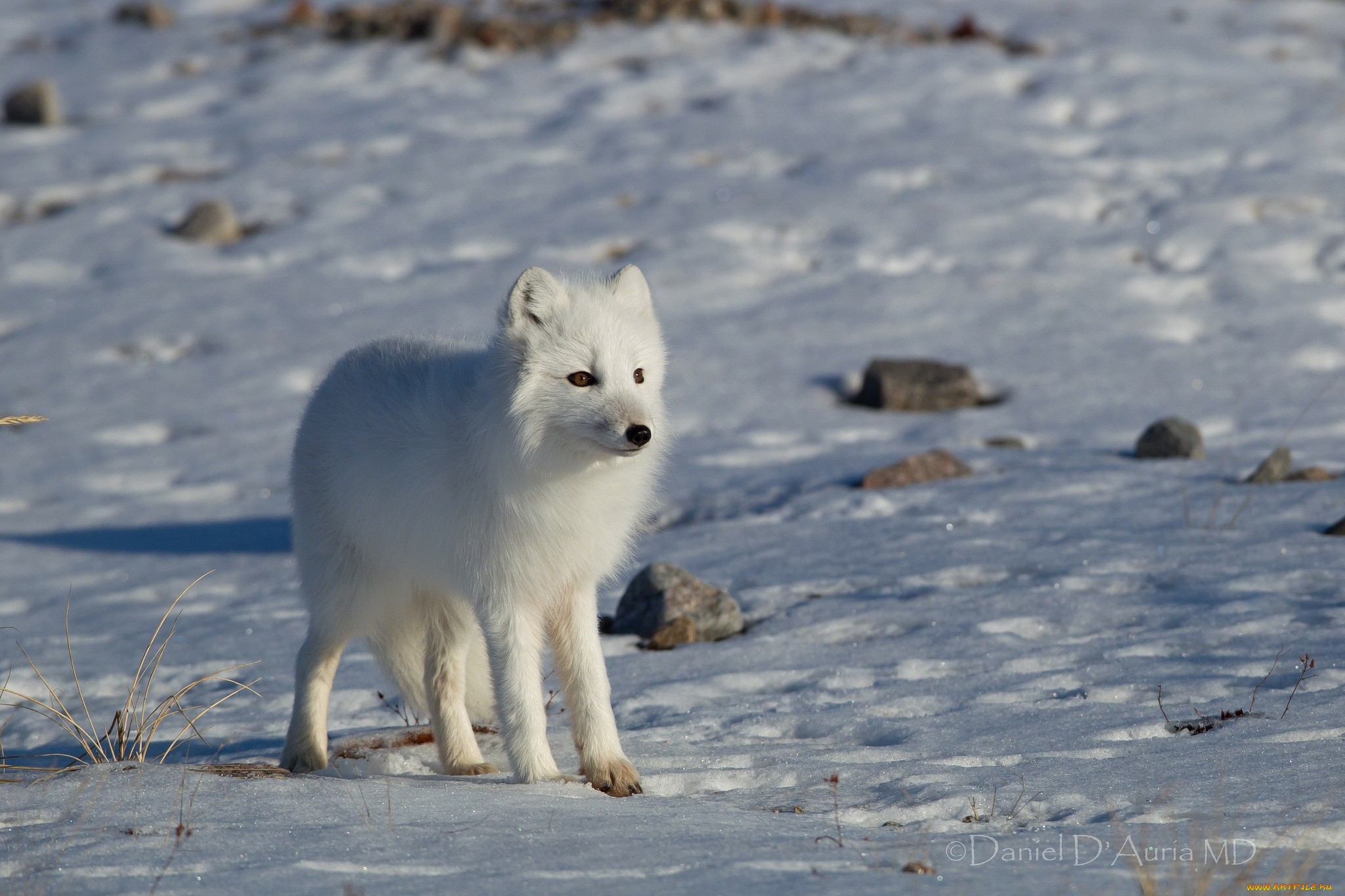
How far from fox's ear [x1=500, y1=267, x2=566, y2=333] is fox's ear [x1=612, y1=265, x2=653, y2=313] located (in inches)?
12.7

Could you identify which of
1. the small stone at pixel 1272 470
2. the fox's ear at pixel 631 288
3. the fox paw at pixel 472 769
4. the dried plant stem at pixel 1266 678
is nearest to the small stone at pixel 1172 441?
the small stone at pixel 1272 470

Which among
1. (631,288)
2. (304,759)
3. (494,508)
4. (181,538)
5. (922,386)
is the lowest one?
(181,538)

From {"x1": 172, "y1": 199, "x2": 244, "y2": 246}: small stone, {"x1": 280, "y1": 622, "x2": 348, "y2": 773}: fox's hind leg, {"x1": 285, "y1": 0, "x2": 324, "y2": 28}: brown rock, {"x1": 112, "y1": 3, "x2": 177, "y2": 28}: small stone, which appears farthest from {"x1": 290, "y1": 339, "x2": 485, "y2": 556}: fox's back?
{"x1": 112, "y1": 3, "x2": 177, "y2": 28}: small stone

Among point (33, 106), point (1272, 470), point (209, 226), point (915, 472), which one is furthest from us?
point (33, 106)

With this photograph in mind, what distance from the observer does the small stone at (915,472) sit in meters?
6.62

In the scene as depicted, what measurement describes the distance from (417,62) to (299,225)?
371 cm

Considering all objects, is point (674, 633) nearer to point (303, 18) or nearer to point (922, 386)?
point (922, 386)

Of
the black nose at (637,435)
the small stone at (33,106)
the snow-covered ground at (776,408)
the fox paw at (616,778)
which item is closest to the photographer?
the snow-covered ground at (776,408)

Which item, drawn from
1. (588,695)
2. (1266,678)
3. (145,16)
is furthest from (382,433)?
(145,16)

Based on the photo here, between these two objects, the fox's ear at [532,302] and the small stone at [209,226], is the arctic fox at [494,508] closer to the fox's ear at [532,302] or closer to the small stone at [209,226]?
the fox's ear at [532,302]

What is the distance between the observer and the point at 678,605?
→ 5.04 metres

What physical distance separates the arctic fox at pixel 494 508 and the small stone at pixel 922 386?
4.39m

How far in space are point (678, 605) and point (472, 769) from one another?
53.4 inches

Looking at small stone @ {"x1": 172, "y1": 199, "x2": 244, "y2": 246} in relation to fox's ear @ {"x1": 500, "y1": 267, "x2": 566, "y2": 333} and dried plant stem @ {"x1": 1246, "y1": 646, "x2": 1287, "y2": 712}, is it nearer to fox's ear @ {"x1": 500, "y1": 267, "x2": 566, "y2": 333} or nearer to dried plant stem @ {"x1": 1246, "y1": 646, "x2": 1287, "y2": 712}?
fox's ear @ {"x1": 500, "y1": 267, "x2": 566, "y2": 333}
